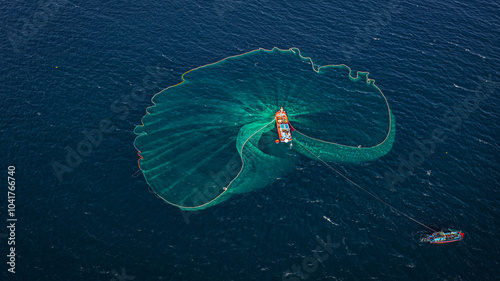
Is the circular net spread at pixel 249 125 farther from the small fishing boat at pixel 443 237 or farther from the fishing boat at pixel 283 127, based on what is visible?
the small fishing boat at pixel 443 237

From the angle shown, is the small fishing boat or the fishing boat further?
the fishing boat

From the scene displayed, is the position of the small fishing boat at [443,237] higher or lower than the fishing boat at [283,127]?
lower

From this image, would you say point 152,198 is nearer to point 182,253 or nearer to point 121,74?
point 182,253

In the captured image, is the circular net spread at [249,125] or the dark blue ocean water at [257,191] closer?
the dark blue ocean water at [257,191]

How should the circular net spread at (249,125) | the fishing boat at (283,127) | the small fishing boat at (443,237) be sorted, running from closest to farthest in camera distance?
the small fishing boat at (443,237) → the circular net spread at (249,125) → the fishing boat at (283,127)

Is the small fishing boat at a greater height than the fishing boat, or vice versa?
the fishing boat

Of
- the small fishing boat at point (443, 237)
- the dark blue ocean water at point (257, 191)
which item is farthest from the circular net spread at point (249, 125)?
the small fishing boat at point (443, 237)

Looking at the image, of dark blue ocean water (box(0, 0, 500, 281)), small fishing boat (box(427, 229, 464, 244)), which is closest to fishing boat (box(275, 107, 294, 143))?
dark blue ocean water (box(0, 0, 500, 281))

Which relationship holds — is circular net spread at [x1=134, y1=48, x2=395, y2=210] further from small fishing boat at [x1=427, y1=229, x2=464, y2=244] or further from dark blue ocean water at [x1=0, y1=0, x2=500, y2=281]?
small fishing boat at [x1=427, y1=229, x2=464, y2=244]
